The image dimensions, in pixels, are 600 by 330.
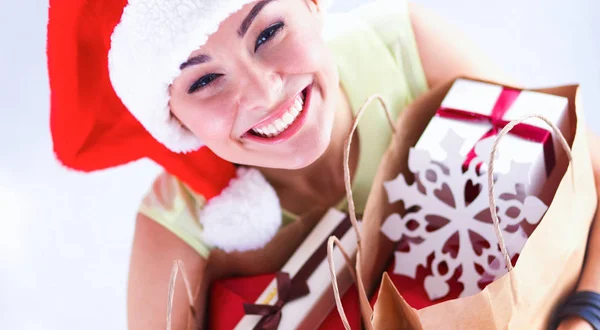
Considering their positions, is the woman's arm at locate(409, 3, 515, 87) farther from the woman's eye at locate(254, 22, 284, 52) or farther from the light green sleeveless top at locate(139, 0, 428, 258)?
the woman's eye at locate(254, 22, 284, 52)

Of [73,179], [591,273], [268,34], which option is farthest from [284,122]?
[73,179]

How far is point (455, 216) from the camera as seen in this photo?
36.2 inches

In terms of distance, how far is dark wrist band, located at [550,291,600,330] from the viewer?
0.81 m

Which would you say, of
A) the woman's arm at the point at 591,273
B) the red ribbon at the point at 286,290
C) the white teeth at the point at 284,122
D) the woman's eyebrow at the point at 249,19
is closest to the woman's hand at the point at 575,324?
the woman's arm at the point at 591,273

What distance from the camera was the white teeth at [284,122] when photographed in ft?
2.92

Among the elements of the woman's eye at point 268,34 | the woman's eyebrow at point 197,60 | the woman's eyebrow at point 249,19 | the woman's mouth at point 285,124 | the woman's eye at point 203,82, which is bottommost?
the woman's mouth at point 285,124

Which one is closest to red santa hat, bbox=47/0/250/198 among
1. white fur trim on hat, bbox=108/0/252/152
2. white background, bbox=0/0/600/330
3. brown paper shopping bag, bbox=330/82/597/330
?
white fur trim on hat, bbox=108/0/252/152

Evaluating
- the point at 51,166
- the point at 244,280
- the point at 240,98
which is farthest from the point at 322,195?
the point at 51,166

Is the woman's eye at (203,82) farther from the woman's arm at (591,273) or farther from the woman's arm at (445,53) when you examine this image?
the woman's arm at (591,273)

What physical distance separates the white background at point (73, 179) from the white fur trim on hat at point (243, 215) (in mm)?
333

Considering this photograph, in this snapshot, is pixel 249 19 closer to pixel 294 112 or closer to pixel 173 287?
pixel 294 112

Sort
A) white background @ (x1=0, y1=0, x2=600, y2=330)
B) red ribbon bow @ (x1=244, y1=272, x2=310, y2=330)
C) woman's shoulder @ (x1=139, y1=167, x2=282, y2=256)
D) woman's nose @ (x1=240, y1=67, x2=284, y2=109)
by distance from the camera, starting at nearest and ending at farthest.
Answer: woman's nose @ (x1=240, y1=67, x2=284, y2=109) → red ribbon bow @ (x1=244, y1=272, x2=310, y2=330) → woman's shoulder @ (x1=139, y1=167, x2=282, y2=256) → white background @ (x1=0, y1=0, x2=600, y2=330)

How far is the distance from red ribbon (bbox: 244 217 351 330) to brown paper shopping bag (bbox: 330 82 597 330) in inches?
3.7

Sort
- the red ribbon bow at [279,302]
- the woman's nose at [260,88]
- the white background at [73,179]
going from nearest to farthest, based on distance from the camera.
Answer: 1. the woman's nose at [260,88]
2. the red ribbon bow at [279,302]
3. the white background at [73,179]
